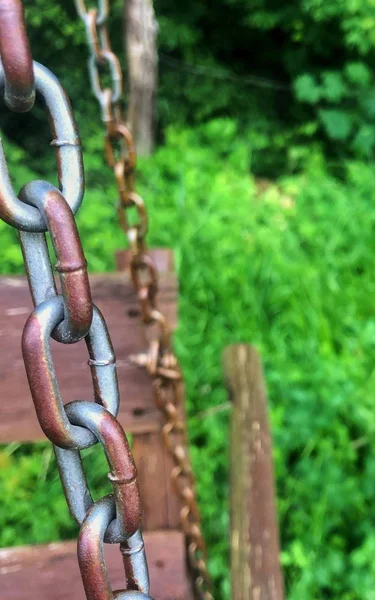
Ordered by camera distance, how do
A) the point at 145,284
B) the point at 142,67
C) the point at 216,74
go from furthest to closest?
1. the point at 216,74
2. the point at 142,67
3. the point at 145,284

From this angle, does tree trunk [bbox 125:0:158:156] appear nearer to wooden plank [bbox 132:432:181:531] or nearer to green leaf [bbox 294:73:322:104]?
green leaf [bbox 294:73:322:104]

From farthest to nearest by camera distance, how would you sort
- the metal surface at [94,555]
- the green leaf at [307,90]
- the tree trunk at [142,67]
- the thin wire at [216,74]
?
the thin wire at [216,74] < the green leaf at [307,90] < the tree trunk at [142,67] < the metal surface at [94,555]

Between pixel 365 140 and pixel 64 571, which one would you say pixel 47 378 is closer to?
pixel 64 571

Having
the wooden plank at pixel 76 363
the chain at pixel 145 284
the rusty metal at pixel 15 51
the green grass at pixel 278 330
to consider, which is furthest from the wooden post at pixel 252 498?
the rusty metal at pixel 15 51

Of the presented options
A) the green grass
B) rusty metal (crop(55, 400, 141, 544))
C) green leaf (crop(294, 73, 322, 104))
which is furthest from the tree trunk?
rusty metal (crop(55, 400, 141, 544))

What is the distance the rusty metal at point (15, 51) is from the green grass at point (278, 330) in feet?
4.76

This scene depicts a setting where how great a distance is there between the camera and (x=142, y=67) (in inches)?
125

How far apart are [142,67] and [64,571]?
2849 mm

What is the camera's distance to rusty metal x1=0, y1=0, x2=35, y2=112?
29cm

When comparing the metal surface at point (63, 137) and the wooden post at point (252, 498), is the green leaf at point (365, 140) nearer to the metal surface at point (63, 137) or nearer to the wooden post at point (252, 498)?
the wooden post at point (252, 498)

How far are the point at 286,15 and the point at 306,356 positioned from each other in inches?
87.1

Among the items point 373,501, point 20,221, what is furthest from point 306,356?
point 20,221

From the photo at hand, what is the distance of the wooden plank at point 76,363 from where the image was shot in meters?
0.97

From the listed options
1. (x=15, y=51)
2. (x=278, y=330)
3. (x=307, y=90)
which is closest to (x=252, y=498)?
(x=15, y=51)
